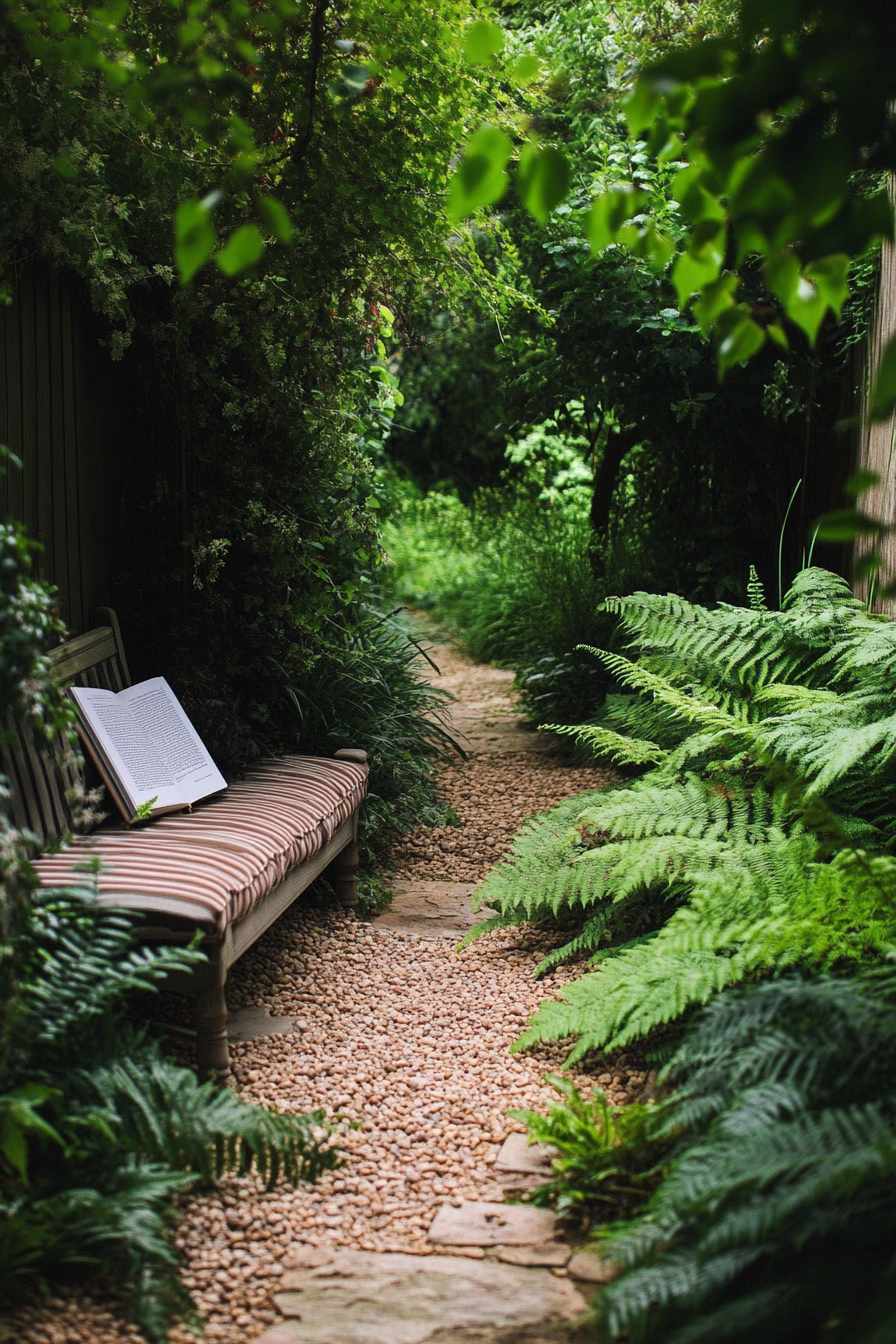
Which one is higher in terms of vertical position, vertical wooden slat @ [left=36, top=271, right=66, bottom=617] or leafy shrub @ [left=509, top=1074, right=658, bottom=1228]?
vertical wooden slat @ [left=36, top=271, right=66, bottom=617]

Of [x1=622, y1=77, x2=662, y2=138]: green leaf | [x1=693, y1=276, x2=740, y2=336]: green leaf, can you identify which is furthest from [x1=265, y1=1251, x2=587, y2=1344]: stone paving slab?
[x1=622, y1=77, x2=662, y2=138]: green leaf

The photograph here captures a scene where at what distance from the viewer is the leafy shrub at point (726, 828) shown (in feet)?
7.72

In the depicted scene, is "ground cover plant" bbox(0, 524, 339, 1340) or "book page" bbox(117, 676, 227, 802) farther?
"book page" bbox(117, 676, 227, 802)

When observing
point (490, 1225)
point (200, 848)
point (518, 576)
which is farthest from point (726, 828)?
point (518, 576)

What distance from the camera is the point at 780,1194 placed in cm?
159

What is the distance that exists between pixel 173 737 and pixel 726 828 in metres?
1.70

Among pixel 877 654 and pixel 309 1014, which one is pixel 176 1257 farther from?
pixel 877 654

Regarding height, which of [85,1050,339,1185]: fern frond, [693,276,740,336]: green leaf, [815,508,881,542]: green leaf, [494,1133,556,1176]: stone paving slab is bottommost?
[494,1133,556,1176]: stone paving slab

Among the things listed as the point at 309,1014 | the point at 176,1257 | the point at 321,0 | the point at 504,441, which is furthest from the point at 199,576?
the point at 504,441

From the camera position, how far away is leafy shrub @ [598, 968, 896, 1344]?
1.48 meters

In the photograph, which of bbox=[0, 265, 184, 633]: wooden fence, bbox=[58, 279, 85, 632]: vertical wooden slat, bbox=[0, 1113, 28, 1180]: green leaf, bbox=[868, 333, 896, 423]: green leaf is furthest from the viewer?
bbox=[58, 279, 85, 632]: vertical wooden slat

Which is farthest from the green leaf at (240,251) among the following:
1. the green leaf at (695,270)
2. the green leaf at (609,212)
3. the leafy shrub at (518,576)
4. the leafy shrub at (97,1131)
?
the leafy shrub at (518,576)

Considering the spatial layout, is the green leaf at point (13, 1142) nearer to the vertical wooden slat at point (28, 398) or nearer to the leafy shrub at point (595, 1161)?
the leafy shrub at point (595, 1161)

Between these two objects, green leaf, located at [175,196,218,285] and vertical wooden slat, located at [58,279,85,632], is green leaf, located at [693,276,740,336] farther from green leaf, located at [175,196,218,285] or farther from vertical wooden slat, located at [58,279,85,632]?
vertical wooden slat, located at [58,279,85,632]
